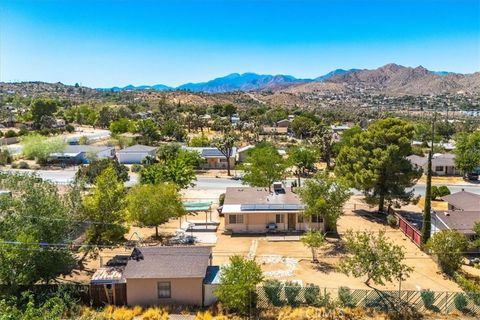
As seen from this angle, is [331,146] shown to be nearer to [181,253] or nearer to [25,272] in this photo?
[181,253]

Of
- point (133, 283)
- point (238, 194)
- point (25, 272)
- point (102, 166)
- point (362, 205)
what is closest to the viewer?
point (25, 272)

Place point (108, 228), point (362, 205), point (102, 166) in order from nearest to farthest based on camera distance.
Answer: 1. point (108, 228)
2. point (362, 205)
3. point (102, 166)

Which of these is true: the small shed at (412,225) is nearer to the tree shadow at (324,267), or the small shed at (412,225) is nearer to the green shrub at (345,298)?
the tree shadow at (324,267)

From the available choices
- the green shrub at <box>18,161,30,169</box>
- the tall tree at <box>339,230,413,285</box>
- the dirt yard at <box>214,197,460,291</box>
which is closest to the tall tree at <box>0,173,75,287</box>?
the dirt yard at <box>214,197,460,291</box>

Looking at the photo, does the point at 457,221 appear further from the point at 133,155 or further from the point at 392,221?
the point at 133,155

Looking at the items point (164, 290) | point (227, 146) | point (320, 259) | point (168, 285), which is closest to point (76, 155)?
point (227, 146)

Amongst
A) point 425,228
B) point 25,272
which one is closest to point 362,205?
point 425,228

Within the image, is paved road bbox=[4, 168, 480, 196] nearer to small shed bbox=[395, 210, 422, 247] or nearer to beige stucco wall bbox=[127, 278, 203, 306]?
small shed bbox=[395, 210, 422, 247]
